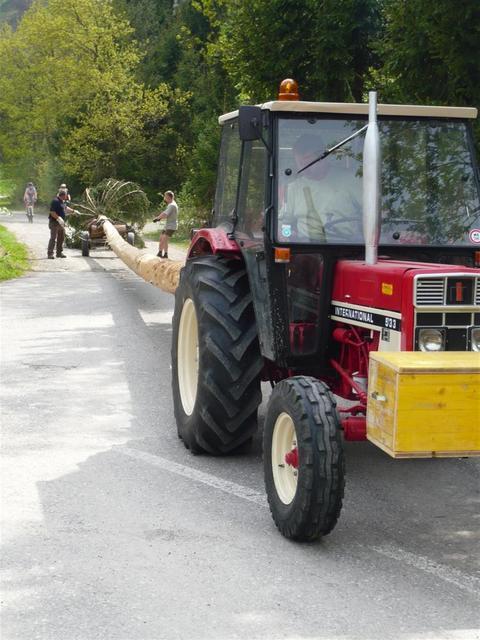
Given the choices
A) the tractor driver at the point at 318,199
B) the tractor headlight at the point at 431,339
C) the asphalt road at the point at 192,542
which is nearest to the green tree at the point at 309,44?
the asphalt road at the point at 192,542

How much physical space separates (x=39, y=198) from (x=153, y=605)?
59454 millimetres

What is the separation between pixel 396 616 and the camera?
448 centimetres

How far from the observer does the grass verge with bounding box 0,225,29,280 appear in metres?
21.3

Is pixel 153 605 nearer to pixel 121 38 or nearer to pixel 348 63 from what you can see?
pixel 348 63

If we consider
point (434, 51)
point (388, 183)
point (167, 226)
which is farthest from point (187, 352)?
point (167, 226)

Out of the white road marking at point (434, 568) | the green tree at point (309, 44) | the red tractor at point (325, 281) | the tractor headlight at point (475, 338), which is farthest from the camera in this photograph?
the green tree at point (309, 44)

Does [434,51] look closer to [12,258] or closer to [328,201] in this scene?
[328,201]

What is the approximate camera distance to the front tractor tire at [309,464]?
517cm

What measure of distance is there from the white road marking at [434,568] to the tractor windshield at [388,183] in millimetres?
1953

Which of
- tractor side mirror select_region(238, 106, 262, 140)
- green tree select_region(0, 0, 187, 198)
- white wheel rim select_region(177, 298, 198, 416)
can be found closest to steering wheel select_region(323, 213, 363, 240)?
tractor side mirror select_region(238, 106, 262, 140)

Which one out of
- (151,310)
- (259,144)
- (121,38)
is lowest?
(151,310)

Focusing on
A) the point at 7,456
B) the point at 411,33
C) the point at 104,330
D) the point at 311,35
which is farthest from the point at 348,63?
the point at 7,456

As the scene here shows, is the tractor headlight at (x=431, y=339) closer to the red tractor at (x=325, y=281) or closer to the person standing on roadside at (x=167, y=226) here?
the red tractor at (x=325, y=281)

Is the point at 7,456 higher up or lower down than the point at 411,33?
lower down
